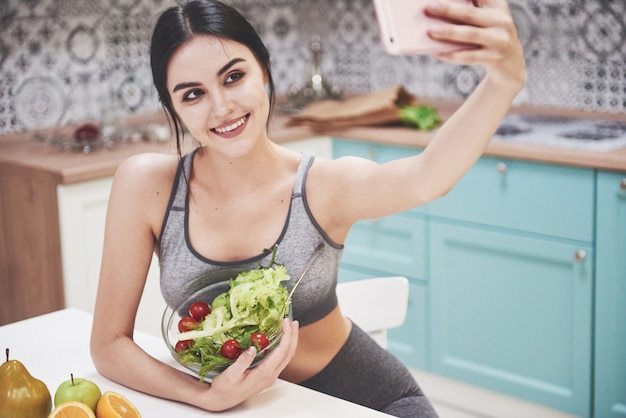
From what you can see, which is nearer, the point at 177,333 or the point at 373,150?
the point at 177,333

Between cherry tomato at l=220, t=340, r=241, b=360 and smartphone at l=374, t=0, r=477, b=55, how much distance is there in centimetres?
58

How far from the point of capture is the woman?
165cm

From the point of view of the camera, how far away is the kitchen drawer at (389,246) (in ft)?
10.3

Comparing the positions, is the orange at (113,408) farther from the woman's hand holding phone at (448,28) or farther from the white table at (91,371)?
the woman's hand holding phone at (448,28)

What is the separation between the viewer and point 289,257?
68.2 inches

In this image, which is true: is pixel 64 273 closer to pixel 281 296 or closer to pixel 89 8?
pixel 89 8

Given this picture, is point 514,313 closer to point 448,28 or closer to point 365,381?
point 365,381

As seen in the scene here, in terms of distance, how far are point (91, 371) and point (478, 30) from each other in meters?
0.96

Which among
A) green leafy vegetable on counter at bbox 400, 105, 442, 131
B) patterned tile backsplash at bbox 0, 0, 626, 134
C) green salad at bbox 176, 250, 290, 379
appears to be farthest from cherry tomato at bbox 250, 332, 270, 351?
patterned tile backsplash at bbox 0, 0, 626, 134

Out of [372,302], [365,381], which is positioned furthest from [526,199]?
[365,381]

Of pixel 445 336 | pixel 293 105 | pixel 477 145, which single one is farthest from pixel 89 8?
pixel 477 145

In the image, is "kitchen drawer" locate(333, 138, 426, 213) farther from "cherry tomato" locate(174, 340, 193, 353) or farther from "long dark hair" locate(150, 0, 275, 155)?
"cherry tomato" locate(174, 340, 193, 353)

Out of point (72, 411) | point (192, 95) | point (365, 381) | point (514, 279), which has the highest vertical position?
point (192, 95)

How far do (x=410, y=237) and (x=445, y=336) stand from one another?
0.34 metres
